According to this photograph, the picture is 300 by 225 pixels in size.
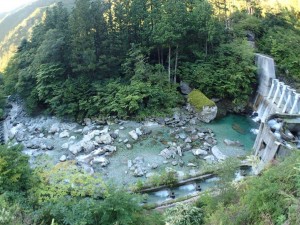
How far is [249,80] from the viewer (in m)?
23.1

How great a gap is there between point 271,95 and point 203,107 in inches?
221

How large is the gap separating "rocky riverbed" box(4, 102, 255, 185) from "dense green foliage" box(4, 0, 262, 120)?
147 cm

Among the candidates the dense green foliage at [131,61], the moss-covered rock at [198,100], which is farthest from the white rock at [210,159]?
the dense green foliage at [131,61]

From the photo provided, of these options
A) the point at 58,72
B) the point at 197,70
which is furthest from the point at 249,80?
the point at 58,72

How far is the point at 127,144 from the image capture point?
18.3 meters

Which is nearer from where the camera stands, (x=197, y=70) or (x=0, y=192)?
(x=0, y=192)

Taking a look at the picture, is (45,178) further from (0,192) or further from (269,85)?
(269,85)

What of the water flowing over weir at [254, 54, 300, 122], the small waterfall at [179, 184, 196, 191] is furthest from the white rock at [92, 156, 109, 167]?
the water flowing over weir at [254, 54, 300, 122]

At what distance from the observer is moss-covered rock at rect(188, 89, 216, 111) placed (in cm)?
2144

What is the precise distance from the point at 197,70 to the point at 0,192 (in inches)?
709

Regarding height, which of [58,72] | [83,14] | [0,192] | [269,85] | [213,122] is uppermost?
[83,14]

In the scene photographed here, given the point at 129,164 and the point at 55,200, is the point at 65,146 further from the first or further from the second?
the point at 55,200

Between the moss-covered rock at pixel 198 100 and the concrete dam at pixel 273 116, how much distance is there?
406cm

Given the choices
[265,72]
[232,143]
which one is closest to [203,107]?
[232,143]
